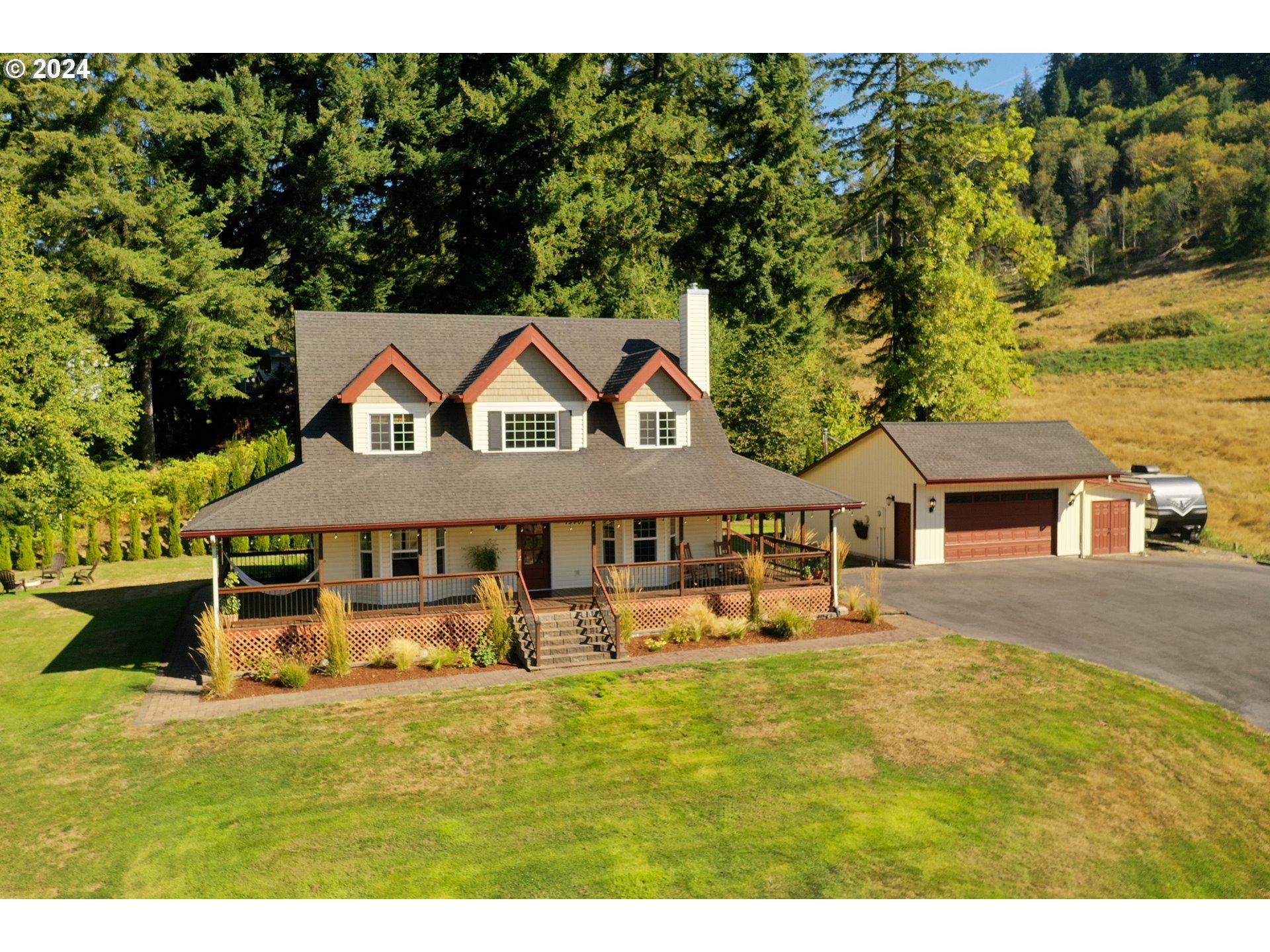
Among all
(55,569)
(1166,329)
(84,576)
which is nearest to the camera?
(55,569)

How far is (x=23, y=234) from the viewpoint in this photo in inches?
1180

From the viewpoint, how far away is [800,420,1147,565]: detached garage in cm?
3070

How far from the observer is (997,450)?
105 ft

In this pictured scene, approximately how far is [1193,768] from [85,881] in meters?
15.3

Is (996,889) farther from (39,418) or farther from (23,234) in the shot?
(23,234)

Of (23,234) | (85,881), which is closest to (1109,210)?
(23,234)

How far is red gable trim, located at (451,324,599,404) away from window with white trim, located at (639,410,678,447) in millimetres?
1647

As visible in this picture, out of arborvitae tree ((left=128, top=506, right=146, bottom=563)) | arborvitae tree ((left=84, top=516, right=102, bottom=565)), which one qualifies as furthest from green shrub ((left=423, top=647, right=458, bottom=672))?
arborvitae tree ((left=128, top=506, right=146, bottom=563))

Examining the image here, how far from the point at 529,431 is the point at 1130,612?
1636 centimetres

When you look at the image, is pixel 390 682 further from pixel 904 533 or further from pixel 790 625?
pixel 904 533

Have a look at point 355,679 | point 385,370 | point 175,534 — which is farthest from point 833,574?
point 175,534

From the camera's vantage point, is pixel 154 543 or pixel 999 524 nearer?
pixel 999 524

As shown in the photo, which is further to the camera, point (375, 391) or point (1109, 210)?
point (1109, 210)

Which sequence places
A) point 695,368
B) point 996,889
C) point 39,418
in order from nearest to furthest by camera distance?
point 996,889 → point 695,368 → point 39,418
